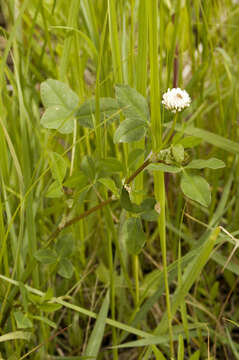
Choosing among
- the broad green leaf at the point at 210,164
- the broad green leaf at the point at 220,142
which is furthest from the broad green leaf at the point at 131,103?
the broad green leaf at the point at 220,142

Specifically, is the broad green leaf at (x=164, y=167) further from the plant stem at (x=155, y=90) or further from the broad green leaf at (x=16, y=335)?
the broad green leaf at (x=16, y=335)

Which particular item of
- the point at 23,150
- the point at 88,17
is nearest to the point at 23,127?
the point at 23,150

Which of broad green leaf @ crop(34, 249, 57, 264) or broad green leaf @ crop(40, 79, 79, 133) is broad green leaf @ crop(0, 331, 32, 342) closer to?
broad green leaf @ crop(34, 249, 57, 264)

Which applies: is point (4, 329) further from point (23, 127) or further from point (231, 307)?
point (231, 307)

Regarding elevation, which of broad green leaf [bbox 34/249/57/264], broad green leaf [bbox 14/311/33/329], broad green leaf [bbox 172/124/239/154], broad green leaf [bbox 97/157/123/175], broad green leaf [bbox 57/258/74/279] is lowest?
broad green leaf [bbox 14/311/33/329]

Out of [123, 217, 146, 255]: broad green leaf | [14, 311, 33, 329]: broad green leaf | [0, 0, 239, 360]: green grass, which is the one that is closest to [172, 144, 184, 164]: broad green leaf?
[0, 0, 239, 360]: green grass

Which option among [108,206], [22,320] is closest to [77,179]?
[108,206]
